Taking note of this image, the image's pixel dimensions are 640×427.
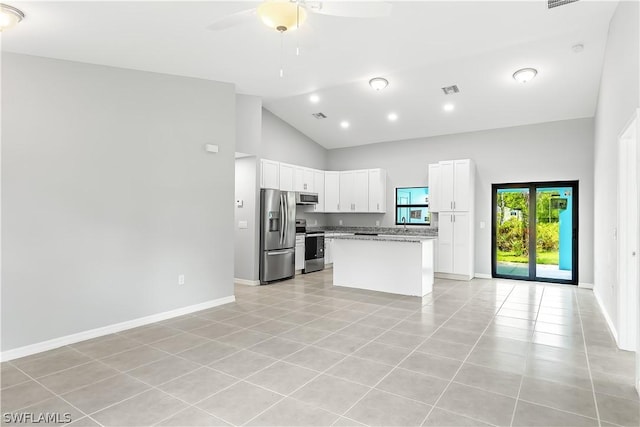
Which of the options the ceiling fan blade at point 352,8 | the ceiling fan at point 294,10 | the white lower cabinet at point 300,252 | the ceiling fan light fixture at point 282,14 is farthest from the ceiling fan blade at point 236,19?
the white lower cabinet at point 300,252

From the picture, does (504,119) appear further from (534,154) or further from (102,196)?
(102,196)

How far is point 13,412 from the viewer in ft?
7.54

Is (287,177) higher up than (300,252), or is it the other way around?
(287,177)

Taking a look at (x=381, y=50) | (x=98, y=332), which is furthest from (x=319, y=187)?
(x=98, y=332)

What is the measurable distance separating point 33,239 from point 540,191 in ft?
25.5

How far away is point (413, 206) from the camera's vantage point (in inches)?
322

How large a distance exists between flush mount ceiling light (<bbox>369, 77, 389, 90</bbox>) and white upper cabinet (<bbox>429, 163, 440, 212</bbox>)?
7.68ft

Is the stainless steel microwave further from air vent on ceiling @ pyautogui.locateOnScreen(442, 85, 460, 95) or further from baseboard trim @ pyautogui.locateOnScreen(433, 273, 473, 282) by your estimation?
air vent on ceiling @ pyautogui.locateOnScreen(442, 85, 460, 95)

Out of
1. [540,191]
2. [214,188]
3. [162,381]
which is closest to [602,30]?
[540,191]

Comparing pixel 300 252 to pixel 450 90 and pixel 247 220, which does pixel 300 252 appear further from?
pixel 450 90

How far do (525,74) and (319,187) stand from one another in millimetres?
4824

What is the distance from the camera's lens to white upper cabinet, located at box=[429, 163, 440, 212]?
288 inches

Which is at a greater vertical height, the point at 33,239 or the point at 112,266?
the point at 33,239

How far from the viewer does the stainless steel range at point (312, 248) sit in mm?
7621
